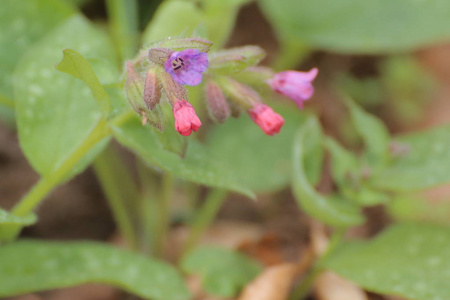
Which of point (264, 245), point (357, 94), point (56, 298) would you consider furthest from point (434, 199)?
point (56, 298)

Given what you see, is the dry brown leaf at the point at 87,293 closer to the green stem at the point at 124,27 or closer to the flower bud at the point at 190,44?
the green stem at the point at 124,27

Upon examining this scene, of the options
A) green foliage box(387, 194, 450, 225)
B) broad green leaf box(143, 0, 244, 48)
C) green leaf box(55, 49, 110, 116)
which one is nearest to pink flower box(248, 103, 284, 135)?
→ green leaf box(55, 49, 110, 116)

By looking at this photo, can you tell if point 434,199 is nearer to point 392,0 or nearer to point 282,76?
point 392,0

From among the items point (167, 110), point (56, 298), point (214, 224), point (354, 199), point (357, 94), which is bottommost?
point (56, 298)

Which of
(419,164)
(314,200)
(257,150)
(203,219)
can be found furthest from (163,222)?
(419,164)

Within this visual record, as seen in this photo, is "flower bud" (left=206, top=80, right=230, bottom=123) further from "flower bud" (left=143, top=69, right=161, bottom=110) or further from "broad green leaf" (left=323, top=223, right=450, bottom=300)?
"broad green leaf" (left=323, top=223, right=450, bottom=300)

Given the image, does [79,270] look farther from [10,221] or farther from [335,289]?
[335,289]
